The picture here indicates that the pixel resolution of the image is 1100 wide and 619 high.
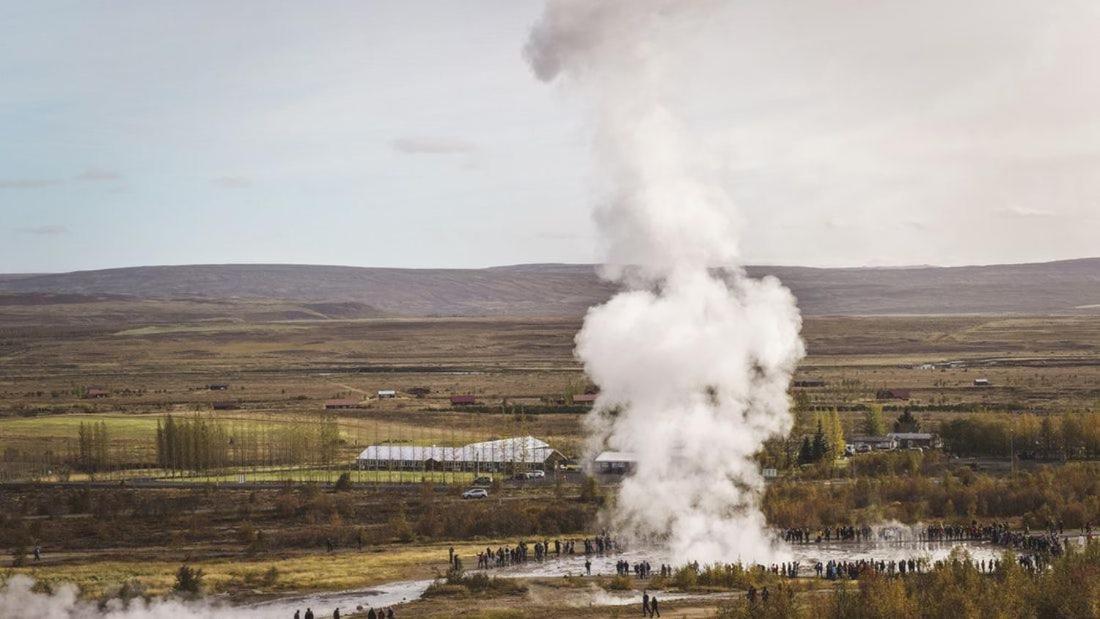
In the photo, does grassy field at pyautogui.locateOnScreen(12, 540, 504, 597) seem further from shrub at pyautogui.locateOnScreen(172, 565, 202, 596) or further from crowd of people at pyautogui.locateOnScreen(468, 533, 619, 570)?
crowd of people at pyautogui.locateOnScreen(468, 533, 619, 570)

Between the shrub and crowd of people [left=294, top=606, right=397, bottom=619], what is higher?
the shrub

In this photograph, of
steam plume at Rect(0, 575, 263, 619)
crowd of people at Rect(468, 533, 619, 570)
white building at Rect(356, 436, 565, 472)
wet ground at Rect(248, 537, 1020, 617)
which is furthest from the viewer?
white building at Rect(356, 436, 565, 472)

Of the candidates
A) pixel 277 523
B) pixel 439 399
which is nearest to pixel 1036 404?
pixel 439 399

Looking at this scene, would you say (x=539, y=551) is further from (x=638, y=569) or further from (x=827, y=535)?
(x=827, y=535)

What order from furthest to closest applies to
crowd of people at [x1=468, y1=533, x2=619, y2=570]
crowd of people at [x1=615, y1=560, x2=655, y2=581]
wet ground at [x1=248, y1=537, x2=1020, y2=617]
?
crowd of people at [x1=468, y1=533, x2=619, y2=570]
crowd of people at [x1=615, y1=560, x2=655, y2=581]
wet ground at [x1=248, y1=537, x2=1020, y2=617]

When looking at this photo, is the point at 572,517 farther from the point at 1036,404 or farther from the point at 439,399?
the point at 439,399

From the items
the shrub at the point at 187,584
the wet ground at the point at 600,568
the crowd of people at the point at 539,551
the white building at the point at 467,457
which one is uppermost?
the white building at the point at 467,457

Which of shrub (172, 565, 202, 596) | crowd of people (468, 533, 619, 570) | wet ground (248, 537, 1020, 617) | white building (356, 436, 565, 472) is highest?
white building (356, 436, 565, 472)

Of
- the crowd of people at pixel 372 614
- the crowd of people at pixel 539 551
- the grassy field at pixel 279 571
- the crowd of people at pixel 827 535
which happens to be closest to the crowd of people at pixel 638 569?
the crowd of people at pixel 539 551

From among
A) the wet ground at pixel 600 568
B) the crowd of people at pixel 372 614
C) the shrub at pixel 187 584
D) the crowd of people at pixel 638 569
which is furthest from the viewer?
the crowd of people at pixel 638 569

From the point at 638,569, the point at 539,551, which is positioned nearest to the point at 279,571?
the point at 539,551

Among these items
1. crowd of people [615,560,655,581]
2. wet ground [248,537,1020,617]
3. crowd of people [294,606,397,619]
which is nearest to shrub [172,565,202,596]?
wet ground [248,537,1020,617]

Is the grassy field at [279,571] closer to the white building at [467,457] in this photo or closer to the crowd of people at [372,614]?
the crowd of people at [372,614]
